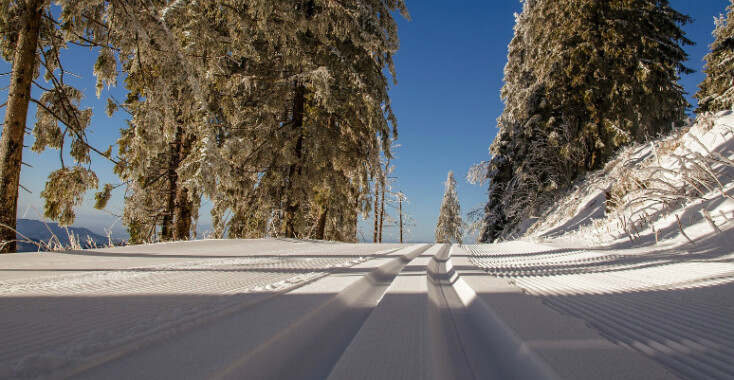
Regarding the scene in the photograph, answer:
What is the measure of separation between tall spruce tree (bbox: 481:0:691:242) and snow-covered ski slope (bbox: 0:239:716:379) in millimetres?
10460

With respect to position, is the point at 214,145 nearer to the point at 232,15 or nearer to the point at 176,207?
the point at 232,15

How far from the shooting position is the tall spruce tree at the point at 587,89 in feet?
32.4

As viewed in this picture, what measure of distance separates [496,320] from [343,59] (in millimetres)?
7826

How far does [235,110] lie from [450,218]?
25.0 meters

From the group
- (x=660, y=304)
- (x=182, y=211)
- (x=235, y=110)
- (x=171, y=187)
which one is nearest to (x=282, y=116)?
(x=235, y=110)

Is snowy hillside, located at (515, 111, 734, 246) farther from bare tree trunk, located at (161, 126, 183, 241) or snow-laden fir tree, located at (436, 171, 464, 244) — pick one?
snow-laden fir tree, located at (436, 171, 464, 244)

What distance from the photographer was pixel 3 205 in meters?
4.03

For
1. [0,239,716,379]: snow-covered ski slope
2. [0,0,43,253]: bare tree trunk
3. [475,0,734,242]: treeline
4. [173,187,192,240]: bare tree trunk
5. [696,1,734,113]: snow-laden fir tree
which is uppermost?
[696,1,734,113]: snow-laden fir tree

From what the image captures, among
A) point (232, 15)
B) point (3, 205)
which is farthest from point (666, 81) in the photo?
point (3, 205)

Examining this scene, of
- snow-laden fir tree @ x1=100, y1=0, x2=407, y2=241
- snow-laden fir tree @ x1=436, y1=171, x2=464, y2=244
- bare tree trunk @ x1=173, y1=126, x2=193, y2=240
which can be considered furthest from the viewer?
snow-laden fir tree @ x1=436, y1=171, x2=464, y2=244

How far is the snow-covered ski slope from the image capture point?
0.67 m

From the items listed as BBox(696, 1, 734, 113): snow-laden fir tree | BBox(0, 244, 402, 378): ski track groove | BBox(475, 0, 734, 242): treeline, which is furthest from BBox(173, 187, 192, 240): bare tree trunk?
BBox(696, 1, 734, 113): snow-laden fir tree

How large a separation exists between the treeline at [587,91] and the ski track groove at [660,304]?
977 cm

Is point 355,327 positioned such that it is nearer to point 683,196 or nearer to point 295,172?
point 683,196
